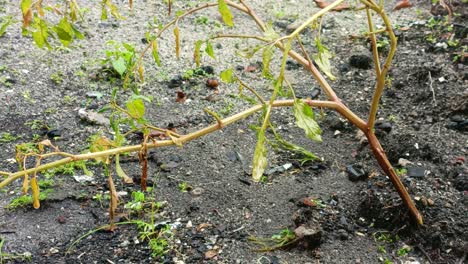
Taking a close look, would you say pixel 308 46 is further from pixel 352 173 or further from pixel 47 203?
pixel 47 203

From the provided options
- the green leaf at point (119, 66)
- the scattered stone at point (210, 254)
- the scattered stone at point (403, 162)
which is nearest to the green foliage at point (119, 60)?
the green leaf at point (119, 66)

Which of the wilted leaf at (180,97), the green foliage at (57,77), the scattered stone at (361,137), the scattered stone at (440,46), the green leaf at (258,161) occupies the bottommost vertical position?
the scattered stone at (361,137)

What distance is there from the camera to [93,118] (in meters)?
2.48

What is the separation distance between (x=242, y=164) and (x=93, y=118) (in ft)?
2.29

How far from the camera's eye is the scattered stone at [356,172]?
2.11 m

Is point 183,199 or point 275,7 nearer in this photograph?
point 183,199

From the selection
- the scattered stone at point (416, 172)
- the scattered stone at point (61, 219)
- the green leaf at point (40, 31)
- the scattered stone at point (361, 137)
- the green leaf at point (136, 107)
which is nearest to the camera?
the green leaf at point (136, 107)

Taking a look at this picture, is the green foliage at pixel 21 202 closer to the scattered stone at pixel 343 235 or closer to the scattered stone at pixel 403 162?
the scattered stone at pixel 343 235

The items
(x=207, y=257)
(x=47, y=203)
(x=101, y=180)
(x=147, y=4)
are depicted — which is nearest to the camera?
(x=207, y=257)

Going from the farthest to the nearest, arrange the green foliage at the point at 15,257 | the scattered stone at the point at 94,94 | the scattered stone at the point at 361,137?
the scattered stone at the point at 94,94, the scattered stone at the point at 361,137, the green foliage at the point at 15,257

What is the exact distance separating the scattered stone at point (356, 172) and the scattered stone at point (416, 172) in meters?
0.16

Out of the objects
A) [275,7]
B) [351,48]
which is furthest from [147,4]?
[351,48]

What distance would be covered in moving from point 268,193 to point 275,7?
1808mm

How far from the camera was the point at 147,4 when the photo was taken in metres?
3.56
